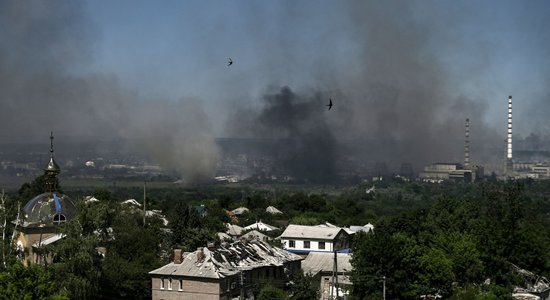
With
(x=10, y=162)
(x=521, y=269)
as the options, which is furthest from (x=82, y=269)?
(x=10, y=162)

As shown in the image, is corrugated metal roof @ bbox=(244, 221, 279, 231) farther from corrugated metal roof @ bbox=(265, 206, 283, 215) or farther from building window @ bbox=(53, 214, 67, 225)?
building window @ bbox=(53, 214, 67, 225)

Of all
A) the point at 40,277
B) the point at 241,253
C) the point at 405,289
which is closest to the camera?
the point at 40,277

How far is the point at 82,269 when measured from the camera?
118 feet

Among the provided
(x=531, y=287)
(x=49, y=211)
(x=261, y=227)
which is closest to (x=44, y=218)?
(x=49, y=211)

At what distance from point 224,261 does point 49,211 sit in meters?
11.5

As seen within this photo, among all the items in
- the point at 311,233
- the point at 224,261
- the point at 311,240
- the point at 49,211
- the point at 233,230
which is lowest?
the point at 233,230

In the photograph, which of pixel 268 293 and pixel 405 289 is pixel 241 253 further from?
pixel 405 289

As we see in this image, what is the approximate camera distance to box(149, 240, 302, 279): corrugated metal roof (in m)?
38.8

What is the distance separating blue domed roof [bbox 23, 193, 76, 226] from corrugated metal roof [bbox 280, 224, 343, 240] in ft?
71.2

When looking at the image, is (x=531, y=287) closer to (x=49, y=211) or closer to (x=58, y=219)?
(x=58, y=219)

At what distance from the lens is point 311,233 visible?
62.2 meters

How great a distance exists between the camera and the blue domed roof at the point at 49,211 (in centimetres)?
4416

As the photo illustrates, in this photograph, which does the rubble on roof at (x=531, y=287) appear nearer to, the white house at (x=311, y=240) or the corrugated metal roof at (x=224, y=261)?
the corrugated metal roof at (x=224, y=261)

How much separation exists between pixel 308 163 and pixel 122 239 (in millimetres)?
127457
